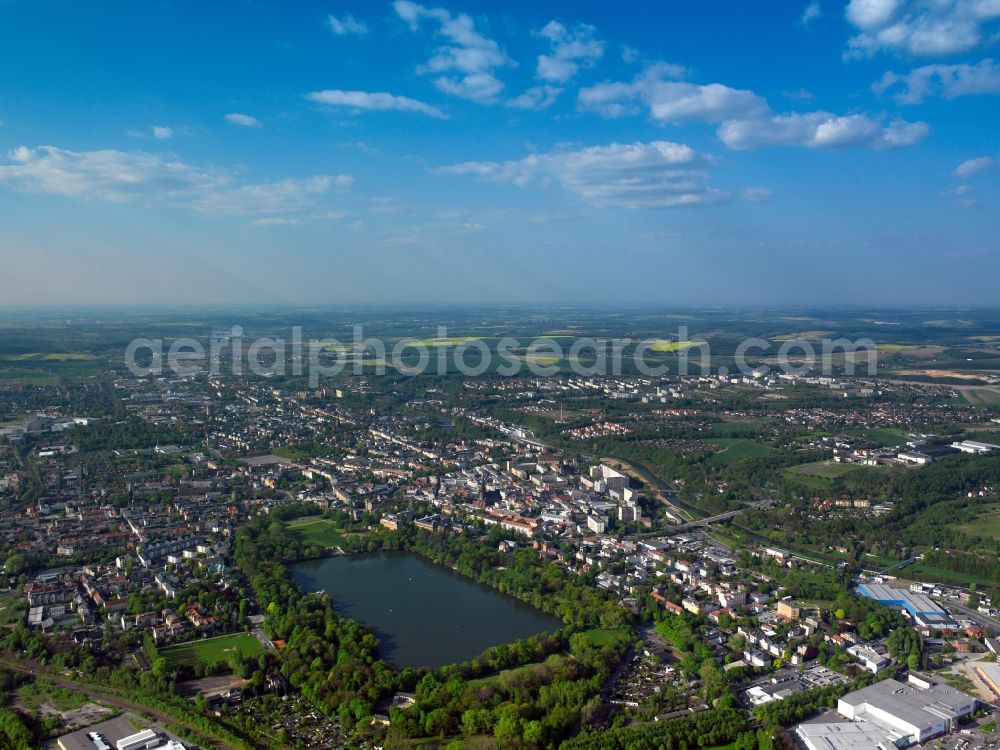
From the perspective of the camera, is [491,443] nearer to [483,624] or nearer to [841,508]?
[841,508]

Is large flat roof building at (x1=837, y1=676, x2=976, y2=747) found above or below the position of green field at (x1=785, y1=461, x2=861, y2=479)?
below

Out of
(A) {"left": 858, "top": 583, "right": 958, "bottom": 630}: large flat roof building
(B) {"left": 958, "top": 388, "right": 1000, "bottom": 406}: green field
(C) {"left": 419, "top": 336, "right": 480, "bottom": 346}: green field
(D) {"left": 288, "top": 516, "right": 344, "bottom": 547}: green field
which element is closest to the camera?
(A) {"left": 858, "top": 583, "right": 958, "bottom": 630}: large flat roof building

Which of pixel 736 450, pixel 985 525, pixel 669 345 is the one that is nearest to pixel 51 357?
pixel 669 345

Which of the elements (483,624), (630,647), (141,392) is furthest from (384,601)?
(141,392)

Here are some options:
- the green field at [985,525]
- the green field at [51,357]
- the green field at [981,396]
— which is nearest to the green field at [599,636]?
the green field at [985,525]

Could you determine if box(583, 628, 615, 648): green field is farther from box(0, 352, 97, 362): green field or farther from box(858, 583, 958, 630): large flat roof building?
box(0, 352, 97, 362): green field

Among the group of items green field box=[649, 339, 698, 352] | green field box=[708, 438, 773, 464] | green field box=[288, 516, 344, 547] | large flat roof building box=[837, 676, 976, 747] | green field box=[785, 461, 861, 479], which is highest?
green field box=[649, 339, 698, 352]

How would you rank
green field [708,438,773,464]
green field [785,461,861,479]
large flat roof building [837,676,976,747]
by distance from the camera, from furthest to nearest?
green field [708,438,773,464]
green field [785,461,861,479]
large flat roof building [837,676,976,747]

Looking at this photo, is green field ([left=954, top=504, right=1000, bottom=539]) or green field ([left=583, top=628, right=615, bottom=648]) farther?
green field ([left=954, top=504, right=1000, bottom=539])

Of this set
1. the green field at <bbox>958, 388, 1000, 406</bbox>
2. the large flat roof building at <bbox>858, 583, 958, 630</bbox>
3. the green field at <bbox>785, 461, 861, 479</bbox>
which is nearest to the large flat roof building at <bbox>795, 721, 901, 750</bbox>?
the large flat roof building at <bbox>858, 583, 958, 630</bbox>
